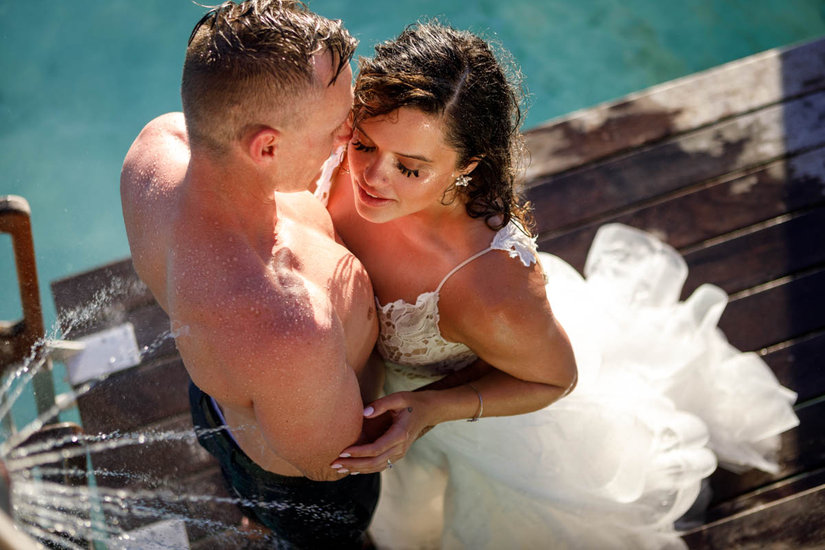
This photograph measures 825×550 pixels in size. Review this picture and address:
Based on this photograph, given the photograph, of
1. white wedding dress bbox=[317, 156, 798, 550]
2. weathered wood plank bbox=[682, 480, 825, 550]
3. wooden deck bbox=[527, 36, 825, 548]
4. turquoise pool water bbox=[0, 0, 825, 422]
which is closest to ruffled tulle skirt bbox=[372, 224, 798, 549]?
white wedding dress bbox=[317, 156, 798, 550]

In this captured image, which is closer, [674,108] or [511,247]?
[511,247]

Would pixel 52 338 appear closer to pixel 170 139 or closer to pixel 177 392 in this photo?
pixel 177 392

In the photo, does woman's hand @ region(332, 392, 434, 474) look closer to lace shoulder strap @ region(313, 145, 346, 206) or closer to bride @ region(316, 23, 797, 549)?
bride @ region(316, 23, 797, 549)

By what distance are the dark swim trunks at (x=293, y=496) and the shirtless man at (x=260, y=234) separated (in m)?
0.17

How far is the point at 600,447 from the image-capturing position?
2.42 meters

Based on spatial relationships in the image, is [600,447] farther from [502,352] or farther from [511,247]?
[511,247]

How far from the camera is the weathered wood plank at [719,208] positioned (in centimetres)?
329

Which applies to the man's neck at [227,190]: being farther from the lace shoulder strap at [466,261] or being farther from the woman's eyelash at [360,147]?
the lace shoulder strap at [466,261]

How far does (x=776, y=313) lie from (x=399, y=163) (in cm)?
220

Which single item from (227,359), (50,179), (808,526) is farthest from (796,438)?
(50,179)

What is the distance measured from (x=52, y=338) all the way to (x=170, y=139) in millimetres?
1300

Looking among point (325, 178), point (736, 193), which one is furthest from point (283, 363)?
point (736, 193)

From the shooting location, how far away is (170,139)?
6.23 feet

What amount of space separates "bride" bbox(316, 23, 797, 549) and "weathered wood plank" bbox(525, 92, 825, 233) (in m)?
0.26
